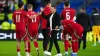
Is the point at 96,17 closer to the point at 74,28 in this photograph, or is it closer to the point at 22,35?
the point at 22,35

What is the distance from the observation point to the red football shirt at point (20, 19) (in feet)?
58.4

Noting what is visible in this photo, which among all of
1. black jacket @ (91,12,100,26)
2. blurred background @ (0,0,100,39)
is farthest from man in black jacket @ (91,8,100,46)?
blurred background @ (0,0,100,39)

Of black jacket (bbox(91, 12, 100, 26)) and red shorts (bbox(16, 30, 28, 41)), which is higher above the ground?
red shorts (bbox(16, 30, 28, 41))

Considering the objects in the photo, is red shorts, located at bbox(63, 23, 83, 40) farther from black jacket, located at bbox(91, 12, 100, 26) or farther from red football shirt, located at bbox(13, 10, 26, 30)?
black jacket, located at bbox(91, 12, 100, 26)

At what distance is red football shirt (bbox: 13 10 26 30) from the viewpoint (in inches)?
701

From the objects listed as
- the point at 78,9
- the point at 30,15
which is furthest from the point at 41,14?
the point at 78,9

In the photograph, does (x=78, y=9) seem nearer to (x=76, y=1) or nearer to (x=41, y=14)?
(x=76, y=1)

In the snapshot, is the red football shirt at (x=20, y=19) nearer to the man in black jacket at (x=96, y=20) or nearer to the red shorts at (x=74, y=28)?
the red shorts at (x=74, y=28)

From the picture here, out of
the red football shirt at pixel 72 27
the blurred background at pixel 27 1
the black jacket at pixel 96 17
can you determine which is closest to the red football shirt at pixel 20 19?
the red football shirt at pixel 72 27

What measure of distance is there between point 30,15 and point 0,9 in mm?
16812

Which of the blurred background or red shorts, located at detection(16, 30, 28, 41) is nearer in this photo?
red shorts, located at detection(16, 30, 28, 41)

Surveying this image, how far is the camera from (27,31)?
18.4 m

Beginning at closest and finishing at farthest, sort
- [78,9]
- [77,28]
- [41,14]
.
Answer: [77,28] → [41,14] → [78,9]

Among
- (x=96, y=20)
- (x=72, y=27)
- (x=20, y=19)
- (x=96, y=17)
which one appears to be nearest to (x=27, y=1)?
(x=96, y=20)
